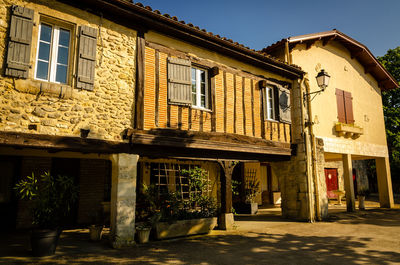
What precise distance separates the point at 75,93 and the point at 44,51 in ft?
3.11

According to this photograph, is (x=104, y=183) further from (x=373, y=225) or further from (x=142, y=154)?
(x=373, y=225)

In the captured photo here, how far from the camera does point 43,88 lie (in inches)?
197

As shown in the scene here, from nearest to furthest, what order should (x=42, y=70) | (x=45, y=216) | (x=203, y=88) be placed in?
(x=45, y=216)
(x=42, y=70)
(x=203, y=88)

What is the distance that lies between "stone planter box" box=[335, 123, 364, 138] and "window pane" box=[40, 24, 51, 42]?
32.7 feet

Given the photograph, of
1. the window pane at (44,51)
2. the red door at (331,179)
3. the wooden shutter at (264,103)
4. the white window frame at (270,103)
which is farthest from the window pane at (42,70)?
the red door at (331,179)

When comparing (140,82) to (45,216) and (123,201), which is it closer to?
(123,201)

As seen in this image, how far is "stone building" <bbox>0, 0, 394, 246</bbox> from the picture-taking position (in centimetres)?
499

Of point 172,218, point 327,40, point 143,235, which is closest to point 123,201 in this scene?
point 143,235

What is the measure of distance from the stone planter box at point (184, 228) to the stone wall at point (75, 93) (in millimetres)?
2316

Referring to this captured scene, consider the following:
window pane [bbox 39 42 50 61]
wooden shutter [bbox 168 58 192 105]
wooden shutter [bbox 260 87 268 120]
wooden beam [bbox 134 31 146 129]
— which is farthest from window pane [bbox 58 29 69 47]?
wooden shutter [bbox 260 87 268 120]

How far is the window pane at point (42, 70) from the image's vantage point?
5.14 m

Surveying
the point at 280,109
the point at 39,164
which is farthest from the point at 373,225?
the point at 39,164

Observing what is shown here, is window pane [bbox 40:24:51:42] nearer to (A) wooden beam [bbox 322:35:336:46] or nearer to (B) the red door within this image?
(A) wooden beam [bbox 322:35:336:46]

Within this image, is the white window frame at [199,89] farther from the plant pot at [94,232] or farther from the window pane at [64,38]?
the plant pot at [94,232]
